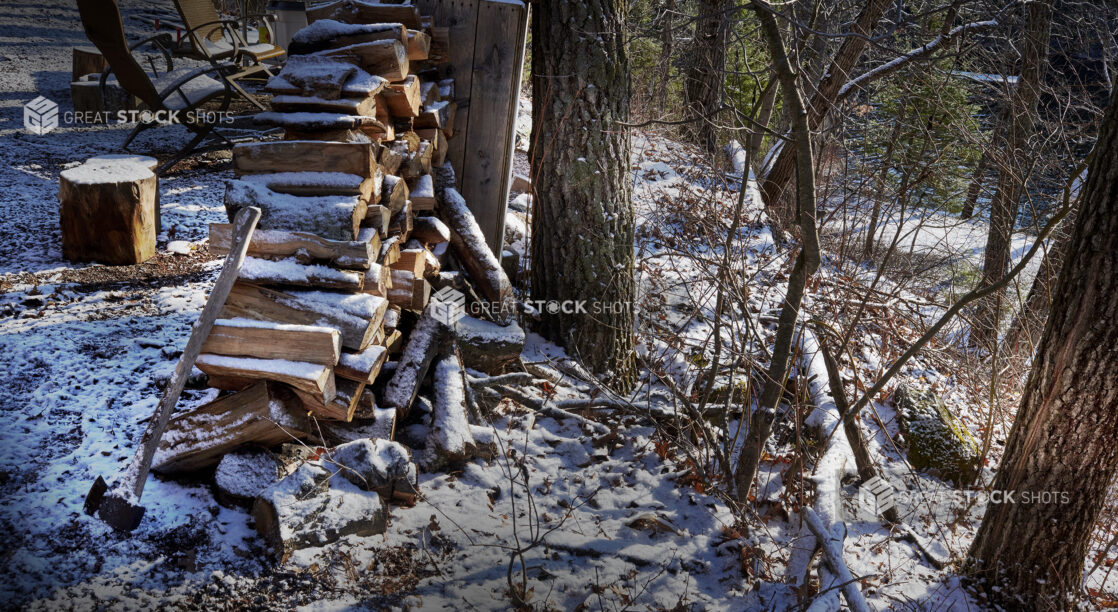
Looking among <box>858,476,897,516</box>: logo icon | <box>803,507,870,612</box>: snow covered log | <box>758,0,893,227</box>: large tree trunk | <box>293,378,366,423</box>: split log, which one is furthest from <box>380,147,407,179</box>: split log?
<box>758,0,893,227</box>: large tree trunk

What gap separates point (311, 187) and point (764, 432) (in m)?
2.32

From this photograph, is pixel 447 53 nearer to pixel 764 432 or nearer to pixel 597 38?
pixel 597 38

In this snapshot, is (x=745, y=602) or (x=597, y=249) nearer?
(x=745, y=602)

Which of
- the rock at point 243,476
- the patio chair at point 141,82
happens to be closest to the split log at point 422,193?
the rock at point 243,476

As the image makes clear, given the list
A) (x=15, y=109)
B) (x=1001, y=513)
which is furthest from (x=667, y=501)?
(x=15, y=109)

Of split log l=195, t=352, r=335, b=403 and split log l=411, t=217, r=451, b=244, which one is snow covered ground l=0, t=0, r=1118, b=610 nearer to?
split log l=195, t=352, r=335, b=403

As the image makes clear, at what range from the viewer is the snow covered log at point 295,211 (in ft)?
9.71

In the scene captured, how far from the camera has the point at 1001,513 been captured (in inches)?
124

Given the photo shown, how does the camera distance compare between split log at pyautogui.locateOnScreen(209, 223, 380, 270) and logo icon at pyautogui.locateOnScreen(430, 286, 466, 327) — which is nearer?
split log at pyautogui.locateOnScreen(209, 223, 380, 270)

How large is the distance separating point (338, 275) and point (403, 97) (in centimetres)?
112

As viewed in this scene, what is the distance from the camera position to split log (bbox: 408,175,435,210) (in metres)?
3.92

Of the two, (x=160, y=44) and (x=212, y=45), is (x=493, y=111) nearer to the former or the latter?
(x=212, y=45)

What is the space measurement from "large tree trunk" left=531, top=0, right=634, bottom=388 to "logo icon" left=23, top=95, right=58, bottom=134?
5.40m

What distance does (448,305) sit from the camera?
3664 mm
